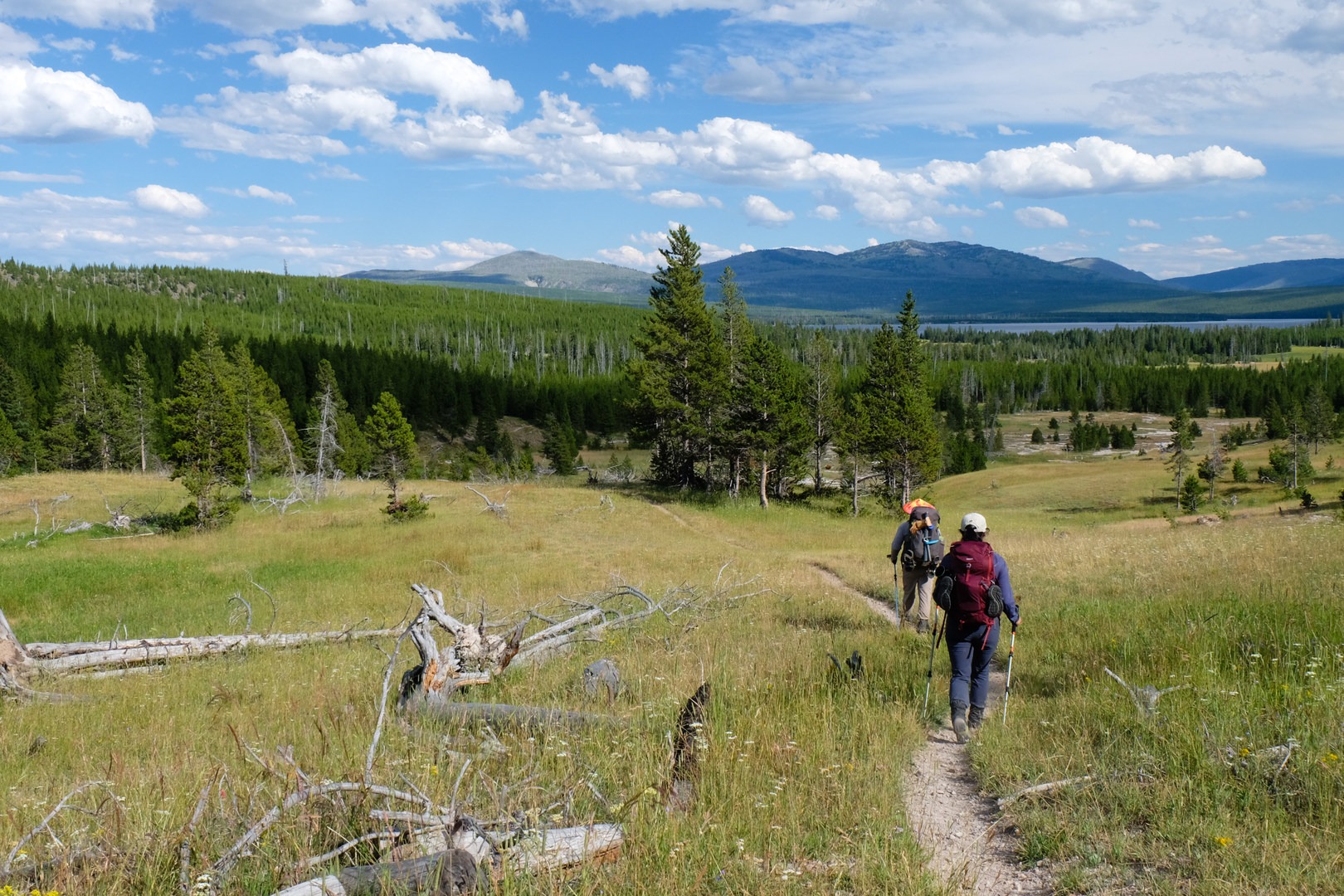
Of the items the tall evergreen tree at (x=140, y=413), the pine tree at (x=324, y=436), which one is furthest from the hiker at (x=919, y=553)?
the tall evergreen tree at (x=140, y=413)

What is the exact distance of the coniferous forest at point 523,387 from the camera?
42.7 metres

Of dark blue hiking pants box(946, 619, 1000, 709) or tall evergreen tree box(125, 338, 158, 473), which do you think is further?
tall evergreen tree box(125, 338, 158, 473)

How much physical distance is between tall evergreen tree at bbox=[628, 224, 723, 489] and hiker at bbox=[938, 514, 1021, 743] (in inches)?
1366

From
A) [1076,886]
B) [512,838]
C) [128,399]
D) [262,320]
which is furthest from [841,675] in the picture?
[262,320]

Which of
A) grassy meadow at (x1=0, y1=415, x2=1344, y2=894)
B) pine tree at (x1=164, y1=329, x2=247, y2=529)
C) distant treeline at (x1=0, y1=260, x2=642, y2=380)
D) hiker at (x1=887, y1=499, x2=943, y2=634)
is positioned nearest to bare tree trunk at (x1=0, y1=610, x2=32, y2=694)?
grassy meadow at (x1=0, y1=415, x2=1344, y2=894)

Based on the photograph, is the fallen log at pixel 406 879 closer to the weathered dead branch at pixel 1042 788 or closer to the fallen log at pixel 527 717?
the fallen log at pixel 527 717

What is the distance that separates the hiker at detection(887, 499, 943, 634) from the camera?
37.9 ft

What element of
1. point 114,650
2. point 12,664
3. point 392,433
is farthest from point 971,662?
point 392,433

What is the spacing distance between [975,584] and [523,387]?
116499 millimetres

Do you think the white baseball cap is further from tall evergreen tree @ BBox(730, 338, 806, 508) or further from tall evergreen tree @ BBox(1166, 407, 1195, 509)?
tall evergreen tree @ BBox(1166, 407, 1195, 509)

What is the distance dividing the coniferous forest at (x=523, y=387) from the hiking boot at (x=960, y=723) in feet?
104

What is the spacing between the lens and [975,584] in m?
7.24

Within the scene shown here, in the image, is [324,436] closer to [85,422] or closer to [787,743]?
[787,743]

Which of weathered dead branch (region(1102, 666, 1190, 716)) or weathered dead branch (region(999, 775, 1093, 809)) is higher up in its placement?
weathered dead branch (region(1102, 666, 1190, 716))
